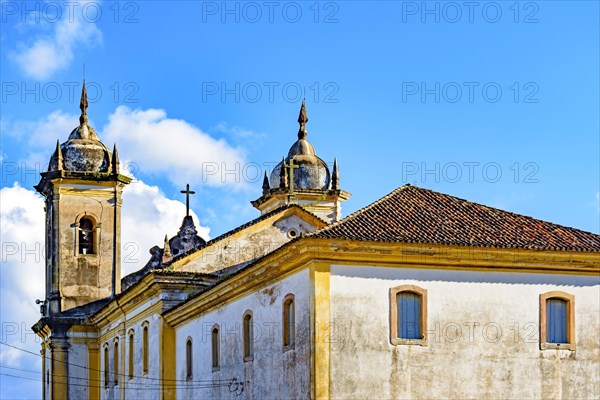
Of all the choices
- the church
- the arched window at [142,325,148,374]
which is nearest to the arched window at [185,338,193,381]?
the church

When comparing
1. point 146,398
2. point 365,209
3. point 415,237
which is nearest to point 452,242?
point 415,237

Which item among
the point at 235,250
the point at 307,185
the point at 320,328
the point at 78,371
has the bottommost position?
the point at 78,371

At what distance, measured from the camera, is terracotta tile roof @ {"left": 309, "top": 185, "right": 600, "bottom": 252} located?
25.6m

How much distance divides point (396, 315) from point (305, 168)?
2329 centimetres

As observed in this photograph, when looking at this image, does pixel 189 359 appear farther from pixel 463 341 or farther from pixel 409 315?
pixel 463 341

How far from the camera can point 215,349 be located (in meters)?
31.3

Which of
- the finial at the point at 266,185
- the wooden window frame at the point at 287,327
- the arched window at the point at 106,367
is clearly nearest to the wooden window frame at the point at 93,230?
the arched window at the point at 106,367

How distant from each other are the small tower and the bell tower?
548 centimetres

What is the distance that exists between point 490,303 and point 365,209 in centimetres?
338

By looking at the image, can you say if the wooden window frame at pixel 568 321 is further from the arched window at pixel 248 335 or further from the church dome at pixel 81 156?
the church dome at pixel 81 156

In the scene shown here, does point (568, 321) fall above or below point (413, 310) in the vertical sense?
below

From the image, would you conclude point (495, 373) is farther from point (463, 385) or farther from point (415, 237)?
point (415, 237)

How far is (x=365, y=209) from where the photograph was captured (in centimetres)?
2727

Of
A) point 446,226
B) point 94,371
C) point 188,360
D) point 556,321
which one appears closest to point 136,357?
point 188,360
